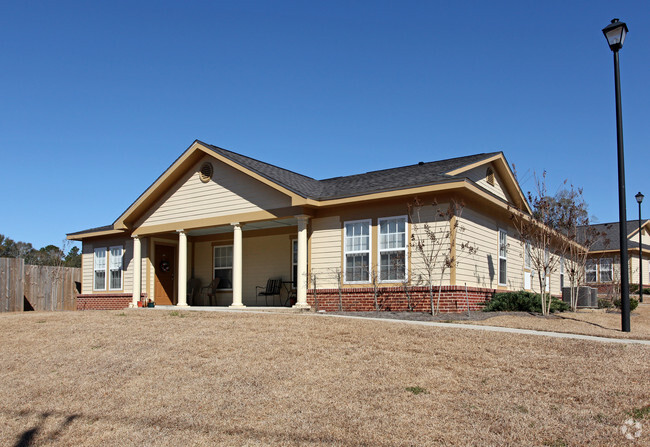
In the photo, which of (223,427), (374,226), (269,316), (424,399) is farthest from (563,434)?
(374,226)

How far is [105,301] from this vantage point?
2297 centimetres

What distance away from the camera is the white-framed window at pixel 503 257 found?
17938 mm

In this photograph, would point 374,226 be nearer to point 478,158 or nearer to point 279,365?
point 478,158

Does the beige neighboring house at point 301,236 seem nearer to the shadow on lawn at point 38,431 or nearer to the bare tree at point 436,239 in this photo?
the bare tree at point 436,239

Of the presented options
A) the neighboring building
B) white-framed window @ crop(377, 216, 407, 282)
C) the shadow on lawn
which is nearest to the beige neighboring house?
white-framed window @ crop(377, 216, 407, 282)

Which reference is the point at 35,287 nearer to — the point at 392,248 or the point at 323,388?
the point at 392,248

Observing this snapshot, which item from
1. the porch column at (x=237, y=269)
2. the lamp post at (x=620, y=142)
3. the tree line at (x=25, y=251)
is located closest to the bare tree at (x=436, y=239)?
the lamp post at (x=620, y=142)

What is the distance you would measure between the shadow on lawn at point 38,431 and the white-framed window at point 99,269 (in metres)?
16.7

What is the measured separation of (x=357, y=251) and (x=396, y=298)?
1.68 m

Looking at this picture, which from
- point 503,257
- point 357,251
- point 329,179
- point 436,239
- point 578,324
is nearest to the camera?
point 578,324

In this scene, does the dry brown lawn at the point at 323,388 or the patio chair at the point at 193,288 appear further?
the patio chair at the point at 193,288

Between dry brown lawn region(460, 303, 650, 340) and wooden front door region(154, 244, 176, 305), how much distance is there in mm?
13204

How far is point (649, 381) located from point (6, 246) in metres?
61.5

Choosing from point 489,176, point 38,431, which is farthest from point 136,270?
point 38,431
